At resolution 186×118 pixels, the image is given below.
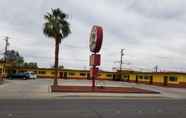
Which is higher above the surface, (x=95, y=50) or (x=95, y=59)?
(x=95, y=50)

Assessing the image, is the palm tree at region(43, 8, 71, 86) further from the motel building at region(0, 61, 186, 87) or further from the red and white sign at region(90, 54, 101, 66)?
the motel building at region(0, 61, 186, 87)

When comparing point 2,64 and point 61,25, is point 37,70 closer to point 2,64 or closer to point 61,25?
point 2,64

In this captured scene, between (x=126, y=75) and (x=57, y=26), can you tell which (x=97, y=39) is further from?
(x=126, y=75)

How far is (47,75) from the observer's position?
10200 centimetres

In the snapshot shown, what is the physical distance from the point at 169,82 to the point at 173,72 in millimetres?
2441
